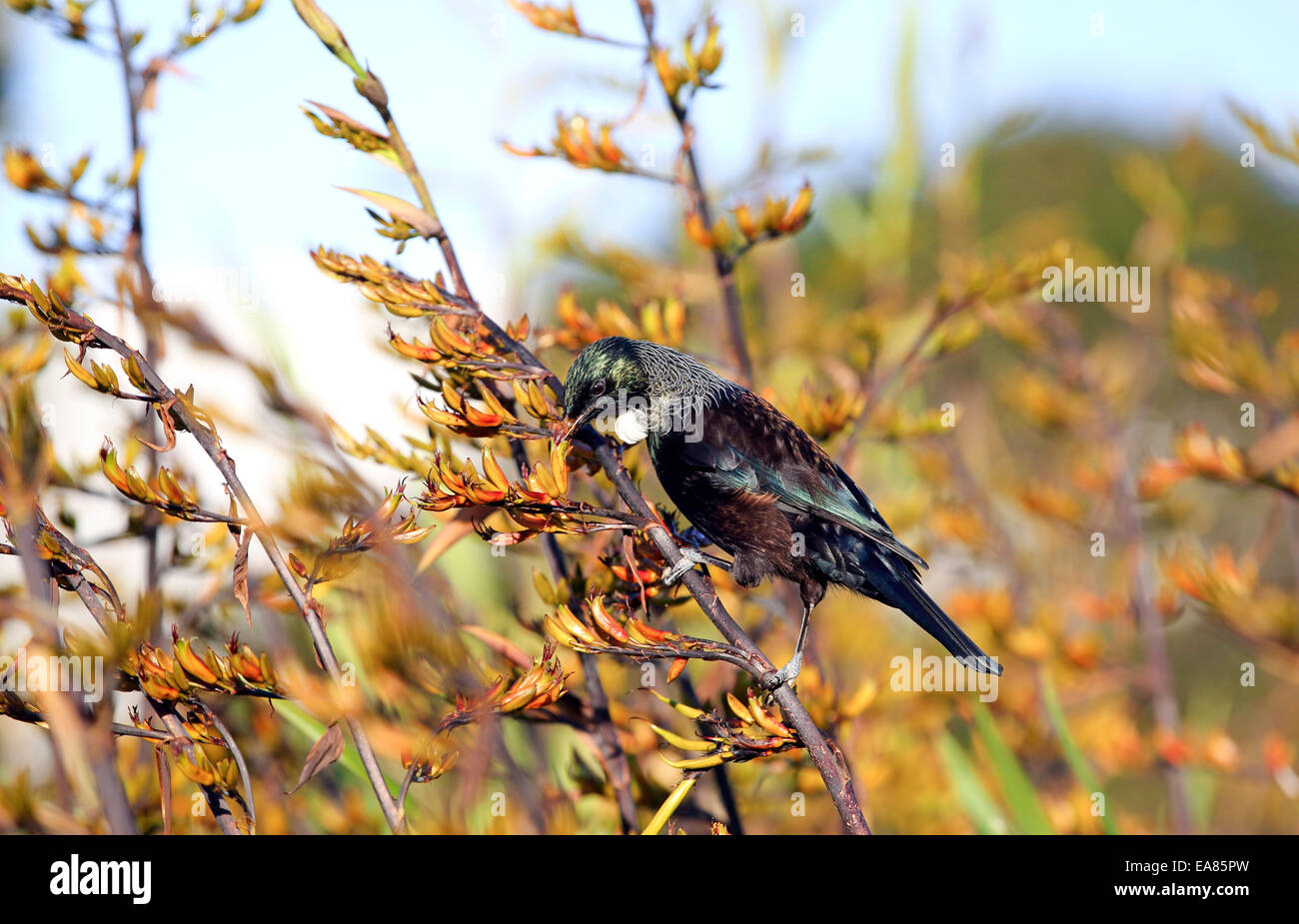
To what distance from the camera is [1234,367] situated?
2.06 metres

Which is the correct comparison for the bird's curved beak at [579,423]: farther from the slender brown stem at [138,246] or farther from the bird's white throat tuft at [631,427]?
the slender brown stem at [138,246]

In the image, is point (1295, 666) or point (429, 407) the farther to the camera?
point (1295, 666)

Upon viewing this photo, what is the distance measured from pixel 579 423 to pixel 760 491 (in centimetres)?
55

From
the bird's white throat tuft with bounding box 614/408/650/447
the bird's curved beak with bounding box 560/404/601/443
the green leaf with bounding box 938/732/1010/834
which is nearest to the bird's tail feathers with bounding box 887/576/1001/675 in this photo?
the green leaf with bounding box 938/732/1010/834

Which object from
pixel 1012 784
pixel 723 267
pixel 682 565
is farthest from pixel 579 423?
pixel 1012 784

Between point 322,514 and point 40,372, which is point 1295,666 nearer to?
point 322,514

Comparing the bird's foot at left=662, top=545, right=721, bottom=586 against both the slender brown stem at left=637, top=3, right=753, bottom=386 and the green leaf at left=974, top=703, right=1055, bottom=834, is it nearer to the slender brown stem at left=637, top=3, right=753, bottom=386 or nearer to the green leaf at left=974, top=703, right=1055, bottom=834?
the slender brown stem at left=637, top=3, right=753, bottom=386

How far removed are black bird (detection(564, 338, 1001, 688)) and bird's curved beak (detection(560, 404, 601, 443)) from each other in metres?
0.17

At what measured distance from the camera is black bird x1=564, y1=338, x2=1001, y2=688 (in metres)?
1.95

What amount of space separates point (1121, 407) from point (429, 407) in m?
2.81

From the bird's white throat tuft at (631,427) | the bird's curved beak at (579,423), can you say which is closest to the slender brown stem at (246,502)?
the bird's curved beak at (579,423)

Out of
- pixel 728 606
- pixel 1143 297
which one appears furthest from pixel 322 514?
pixel 1143 297

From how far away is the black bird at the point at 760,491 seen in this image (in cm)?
195

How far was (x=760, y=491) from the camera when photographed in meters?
2.01
